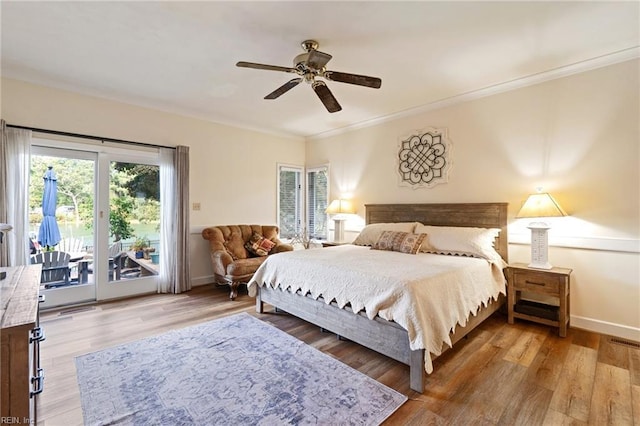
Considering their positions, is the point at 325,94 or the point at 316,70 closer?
the point at 316,70

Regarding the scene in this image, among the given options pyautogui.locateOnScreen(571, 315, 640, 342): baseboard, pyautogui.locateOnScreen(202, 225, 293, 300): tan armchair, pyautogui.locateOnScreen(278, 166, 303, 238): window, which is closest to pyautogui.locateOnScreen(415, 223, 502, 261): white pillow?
pyautogui.locateOnScreen(571, 315, 640, 342): baseboard

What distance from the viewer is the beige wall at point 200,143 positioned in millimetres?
3408

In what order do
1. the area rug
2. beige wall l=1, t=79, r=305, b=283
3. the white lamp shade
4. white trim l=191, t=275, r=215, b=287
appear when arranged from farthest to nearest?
1. white trim l=191, t=275, r=215, b=287
2. beige wall l=1, t=79, r=305, b=283
3. the white lamp shade
4. the area rug

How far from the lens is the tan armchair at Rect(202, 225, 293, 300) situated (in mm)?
4086

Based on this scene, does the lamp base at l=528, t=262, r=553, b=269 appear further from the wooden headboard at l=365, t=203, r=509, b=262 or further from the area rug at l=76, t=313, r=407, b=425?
the area rug at l=76, t=313, r=407, b=425

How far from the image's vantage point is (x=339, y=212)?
5.08 m

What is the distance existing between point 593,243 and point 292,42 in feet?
11.8

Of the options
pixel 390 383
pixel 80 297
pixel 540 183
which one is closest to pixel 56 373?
pixel 80 297

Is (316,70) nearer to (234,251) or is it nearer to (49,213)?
(234,251)

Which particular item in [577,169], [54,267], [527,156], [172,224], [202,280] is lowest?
[202,280]

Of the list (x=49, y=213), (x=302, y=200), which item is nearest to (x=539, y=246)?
(x=302, y=200)

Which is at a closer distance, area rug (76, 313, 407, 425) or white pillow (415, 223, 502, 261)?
area rug (76, 313, 407, 425)

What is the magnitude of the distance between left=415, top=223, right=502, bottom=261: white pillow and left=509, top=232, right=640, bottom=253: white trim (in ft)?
1.01

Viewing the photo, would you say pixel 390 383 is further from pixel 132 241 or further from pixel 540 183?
pixel 132 241
